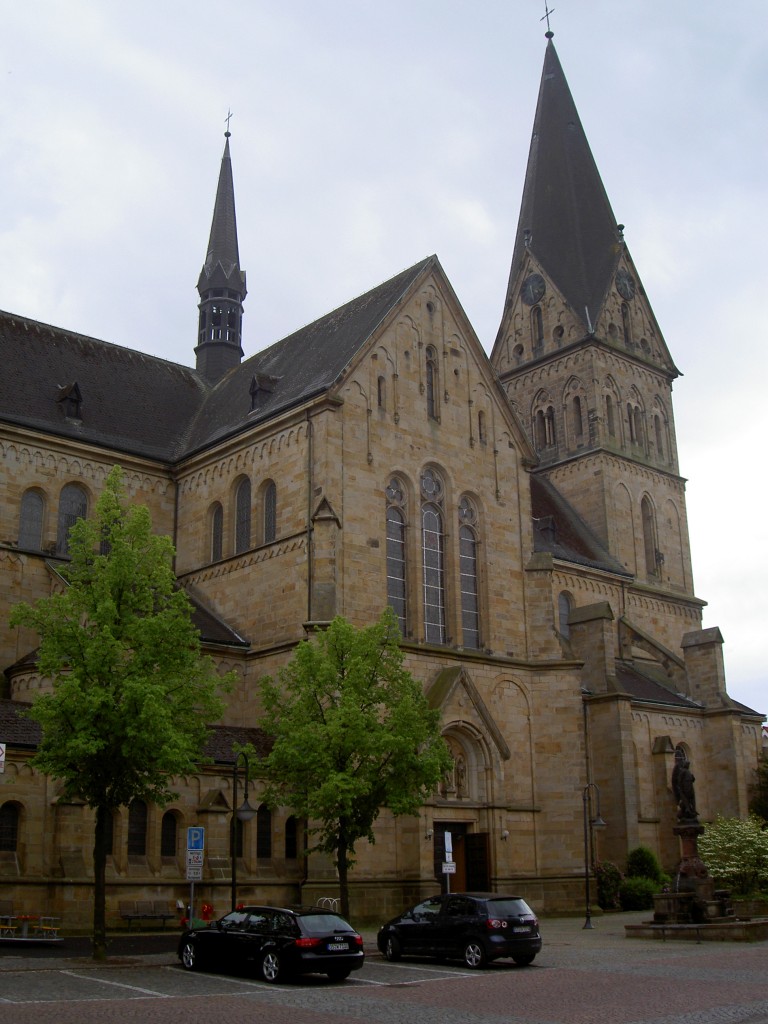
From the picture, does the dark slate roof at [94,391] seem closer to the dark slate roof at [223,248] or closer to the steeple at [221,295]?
the steeple at [221,295]

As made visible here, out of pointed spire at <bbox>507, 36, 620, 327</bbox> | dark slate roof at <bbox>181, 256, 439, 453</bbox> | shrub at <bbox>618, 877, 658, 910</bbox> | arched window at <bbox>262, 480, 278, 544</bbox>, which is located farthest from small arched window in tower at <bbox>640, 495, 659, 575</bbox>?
arched window at <bbox>262, 480, 278, 544</bbox>

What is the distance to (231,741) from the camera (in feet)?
114

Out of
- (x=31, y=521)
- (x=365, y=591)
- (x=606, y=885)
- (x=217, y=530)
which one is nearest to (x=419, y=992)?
(x=365, y=591)

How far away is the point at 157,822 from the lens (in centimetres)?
3191

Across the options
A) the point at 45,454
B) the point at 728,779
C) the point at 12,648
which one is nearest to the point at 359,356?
the point at 45,454

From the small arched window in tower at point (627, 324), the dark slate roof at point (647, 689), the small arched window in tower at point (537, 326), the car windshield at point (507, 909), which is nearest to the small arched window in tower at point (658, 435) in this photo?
the small arched window in tower at point (627, 324)

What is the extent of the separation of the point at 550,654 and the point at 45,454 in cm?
1855

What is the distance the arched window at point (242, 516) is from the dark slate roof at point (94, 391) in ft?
15.2

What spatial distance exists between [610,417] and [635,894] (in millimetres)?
26092

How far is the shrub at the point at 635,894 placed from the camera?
41219 mm

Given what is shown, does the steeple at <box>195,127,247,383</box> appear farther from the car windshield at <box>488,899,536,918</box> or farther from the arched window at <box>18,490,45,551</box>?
the car windshield at <box>488,899,536,918</box>

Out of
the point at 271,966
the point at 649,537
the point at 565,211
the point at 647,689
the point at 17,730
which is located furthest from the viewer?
the point at 565,211

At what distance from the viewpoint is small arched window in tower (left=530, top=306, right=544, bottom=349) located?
63062mm

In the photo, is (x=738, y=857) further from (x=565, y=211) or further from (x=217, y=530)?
(x=565, y=211)
